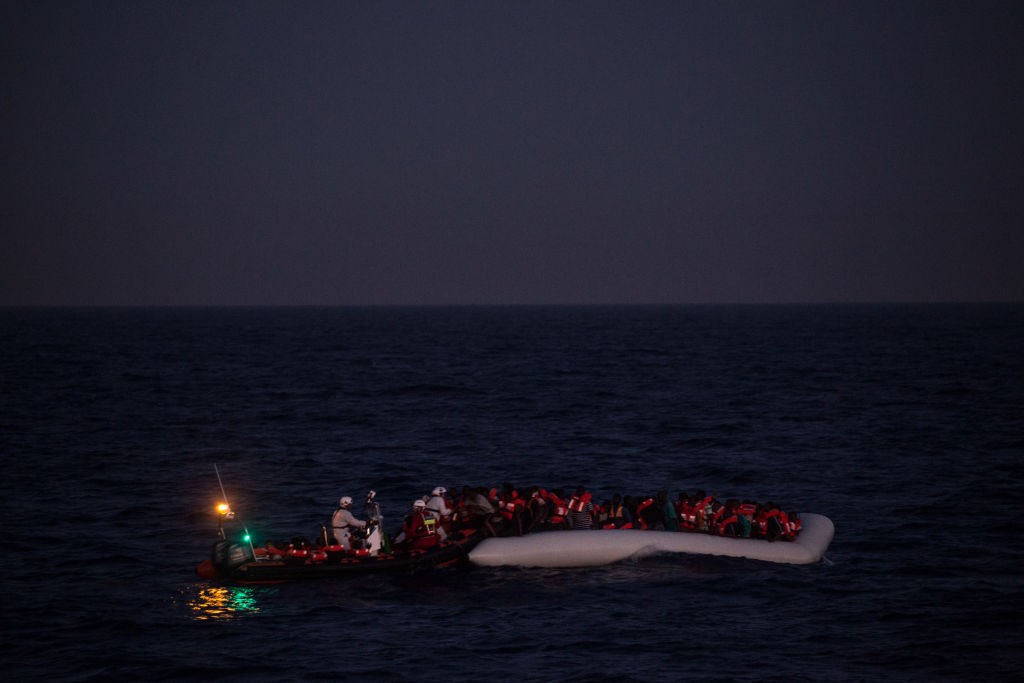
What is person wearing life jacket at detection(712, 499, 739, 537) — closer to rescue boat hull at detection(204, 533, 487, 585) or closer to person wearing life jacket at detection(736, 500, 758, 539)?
person wearing life jacket at detection(736, 500, 758, 539)

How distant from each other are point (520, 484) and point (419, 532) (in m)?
14.3

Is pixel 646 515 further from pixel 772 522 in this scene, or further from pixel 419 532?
pixel 419 532

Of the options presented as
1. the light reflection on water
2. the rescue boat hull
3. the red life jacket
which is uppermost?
the red life jacket

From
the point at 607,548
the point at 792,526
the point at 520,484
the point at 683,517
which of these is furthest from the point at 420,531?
the point at 520,484

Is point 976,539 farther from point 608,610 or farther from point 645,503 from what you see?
point 608,610

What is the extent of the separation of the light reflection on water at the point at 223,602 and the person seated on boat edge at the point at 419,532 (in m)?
3.66

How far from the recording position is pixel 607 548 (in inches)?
1097

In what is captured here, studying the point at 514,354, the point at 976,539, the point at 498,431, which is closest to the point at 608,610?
the point at 976,539

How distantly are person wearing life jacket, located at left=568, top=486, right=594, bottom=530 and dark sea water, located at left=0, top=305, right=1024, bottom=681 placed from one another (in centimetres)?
140

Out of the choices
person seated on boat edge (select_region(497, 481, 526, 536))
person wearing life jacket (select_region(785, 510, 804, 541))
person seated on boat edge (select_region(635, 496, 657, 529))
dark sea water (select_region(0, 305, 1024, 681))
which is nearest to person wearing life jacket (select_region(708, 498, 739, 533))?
dark sea water (select_region(0, 305, 1024, 681))

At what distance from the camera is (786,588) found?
26781 millimetres

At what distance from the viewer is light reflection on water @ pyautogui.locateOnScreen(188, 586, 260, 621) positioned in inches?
987

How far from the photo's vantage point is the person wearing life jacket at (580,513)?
1130 inches

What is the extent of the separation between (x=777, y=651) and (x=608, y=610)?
398cm
